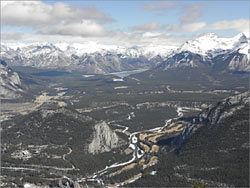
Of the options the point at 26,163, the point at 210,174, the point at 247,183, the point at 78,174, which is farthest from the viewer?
the point at 26,163

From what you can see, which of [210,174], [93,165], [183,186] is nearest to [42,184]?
[93,165]

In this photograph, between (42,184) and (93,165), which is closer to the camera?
(42,184)

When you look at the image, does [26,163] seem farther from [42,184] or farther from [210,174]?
[210,174]

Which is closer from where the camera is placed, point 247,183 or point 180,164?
point 247,183

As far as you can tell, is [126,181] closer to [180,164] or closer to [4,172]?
[180,164]

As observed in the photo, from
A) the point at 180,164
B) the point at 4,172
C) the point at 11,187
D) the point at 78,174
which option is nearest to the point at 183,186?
the point at 180,164

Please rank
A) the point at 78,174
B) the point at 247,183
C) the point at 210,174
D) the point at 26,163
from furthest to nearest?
the point at 26,163, the point at 78,174, the point at 210,174, the point at 247,183

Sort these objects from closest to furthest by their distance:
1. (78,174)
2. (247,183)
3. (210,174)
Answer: (247,183) < (210,174) < (78,174)

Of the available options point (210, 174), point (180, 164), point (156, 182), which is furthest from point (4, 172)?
point (210, 174)
